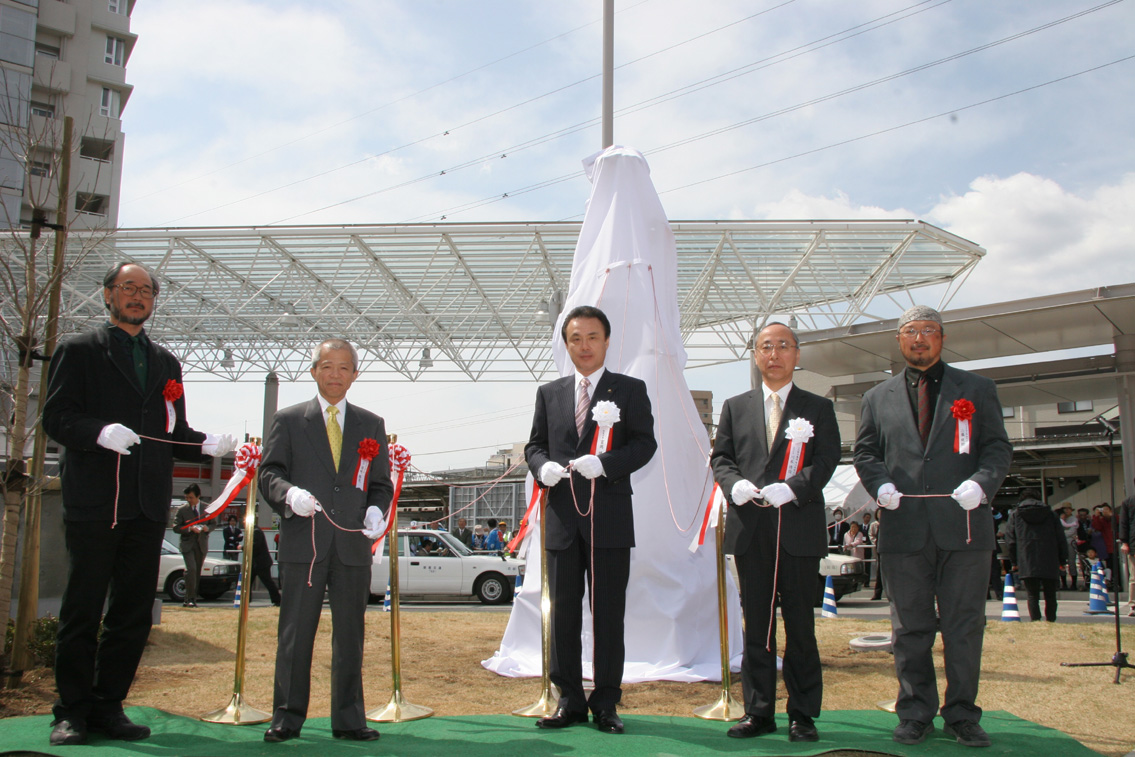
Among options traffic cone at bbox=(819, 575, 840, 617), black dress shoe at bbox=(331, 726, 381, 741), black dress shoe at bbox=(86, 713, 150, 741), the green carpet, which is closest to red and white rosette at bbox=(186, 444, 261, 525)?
black dress shoe at bbox=(86, 713, 150, 741)

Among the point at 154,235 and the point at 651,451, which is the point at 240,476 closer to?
the point at 651,451

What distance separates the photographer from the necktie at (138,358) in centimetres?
391

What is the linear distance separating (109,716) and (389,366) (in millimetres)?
24236

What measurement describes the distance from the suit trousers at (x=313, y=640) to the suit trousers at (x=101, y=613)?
0.62m

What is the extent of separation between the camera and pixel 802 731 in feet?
11.8

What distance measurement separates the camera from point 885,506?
151 inches

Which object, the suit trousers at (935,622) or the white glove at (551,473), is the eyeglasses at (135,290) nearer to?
the white glove at (551,473)

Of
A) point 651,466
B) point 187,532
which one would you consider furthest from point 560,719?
point 187,532

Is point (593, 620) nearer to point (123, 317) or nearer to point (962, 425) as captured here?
point (962, 425)

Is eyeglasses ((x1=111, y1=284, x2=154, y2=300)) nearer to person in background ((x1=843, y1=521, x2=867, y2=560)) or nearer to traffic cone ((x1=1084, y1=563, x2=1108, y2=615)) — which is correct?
traffic cone ((x1=1084, y1=563, x2=1108, y2=615))

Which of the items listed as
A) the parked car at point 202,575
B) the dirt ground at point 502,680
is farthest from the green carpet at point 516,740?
the parked car at point 202,575

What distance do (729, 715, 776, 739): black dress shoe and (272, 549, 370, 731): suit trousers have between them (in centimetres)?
161

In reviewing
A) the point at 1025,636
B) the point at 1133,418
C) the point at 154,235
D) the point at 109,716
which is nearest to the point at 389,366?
the point at 154,235

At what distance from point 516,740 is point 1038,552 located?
28.8 feet
